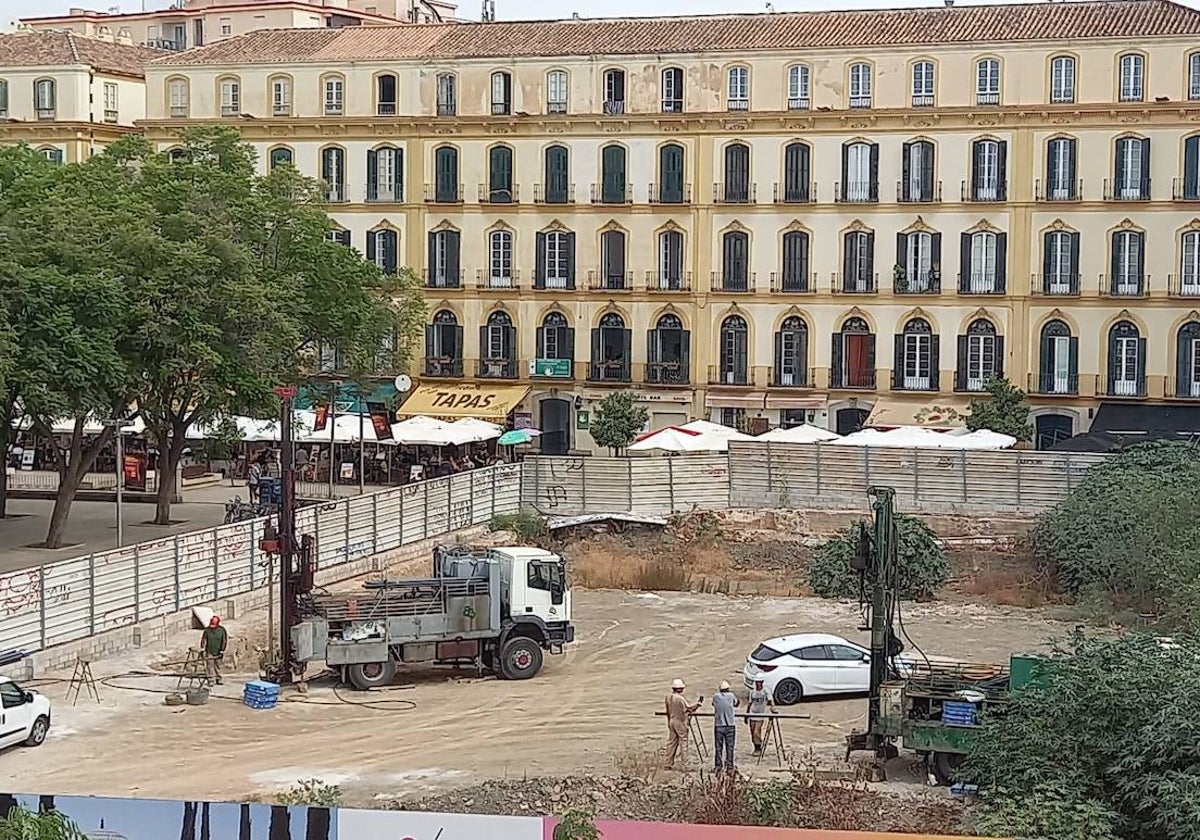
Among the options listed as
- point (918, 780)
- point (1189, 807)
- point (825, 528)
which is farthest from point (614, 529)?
point (1189, 807)

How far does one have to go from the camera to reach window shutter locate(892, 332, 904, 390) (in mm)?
64250

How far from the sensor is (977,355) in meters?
63.7

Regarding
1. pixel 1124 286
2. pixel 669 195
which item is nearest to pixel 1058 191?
pixel 1124 286

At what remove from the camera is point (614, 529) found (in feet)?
172

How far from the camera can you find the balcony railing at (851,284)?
64562 mm

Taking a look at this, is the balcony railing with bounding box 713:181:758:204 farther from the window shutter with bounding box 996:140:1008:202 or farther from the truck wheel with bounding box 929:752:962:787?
the truck wheel with bounding box 929:752:962:787

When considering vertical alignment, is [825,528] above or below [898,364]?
below

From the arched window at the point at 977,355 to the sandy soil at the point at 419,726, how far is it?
75.9ft

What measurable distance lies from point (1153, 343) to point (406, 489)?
26558mm

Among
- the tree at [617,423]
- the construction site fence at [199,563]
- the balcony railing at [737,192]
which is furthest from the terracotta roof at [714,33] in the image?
the construction site fence at [199,563]

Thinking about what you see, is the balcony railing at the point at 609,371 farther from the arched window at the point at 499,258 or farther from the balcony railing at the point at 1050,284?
the balcony railing at the point at 1050,284

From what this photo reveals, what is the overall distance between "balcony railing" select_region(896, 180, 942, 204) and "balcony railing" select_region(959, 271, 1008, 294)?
2.60 metres

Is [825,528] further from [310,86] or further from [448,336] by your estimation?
[310,86]

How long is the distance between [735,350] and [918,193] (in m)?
7.83
